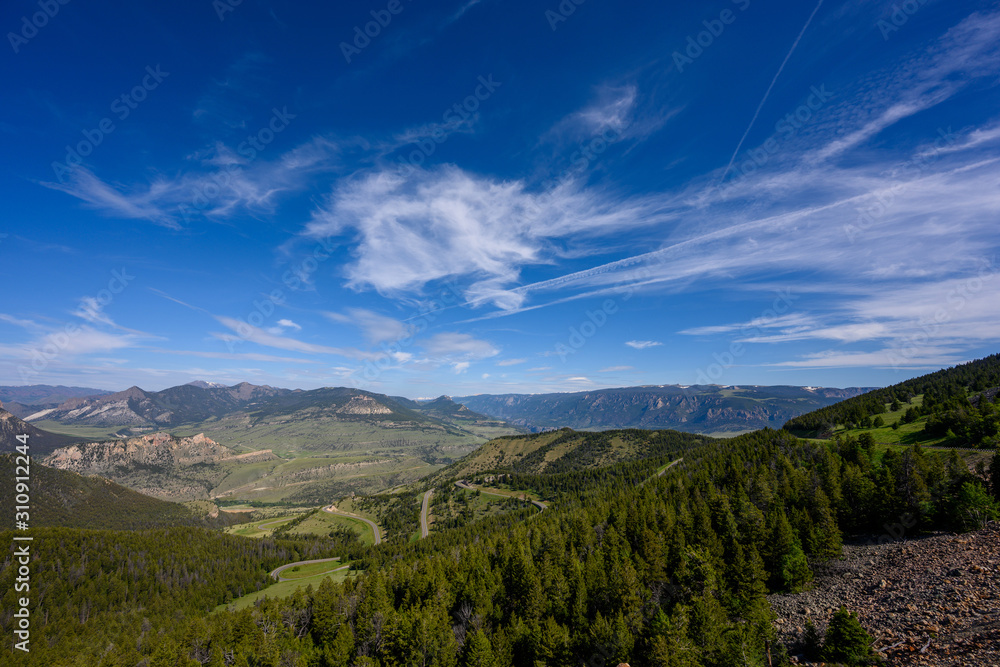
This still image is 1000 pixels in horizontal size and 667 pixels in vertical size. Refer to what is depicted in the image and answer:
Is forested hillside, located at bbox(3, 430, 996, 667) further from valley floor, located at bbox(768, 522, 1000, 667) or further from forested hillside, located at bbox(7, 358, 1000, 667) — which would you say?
valley floor, located at bbox(768, 522, 1000, 667)

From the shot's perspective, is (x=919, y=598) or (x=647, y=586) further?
(x=647, y=586)

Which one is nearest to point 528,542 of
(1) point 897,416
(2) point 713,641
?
(2) point 713,641

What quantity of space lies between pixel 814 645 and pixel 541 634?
33608 millimetres

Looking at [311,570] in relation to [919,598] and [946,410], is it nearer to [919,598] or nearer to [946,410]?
[919,598]

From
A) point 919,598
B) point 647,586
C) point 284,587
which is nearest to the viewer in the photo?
point 919,598

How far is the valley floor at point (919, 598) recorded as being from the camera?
3073 centimetres

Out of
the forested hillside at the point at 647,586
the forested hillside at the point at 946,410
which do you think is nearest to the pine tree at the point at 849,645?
the forested hillside at the point at 647,586

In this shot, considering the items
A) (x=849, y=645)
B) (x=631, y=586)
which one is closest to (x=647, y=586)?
(x=631, y=586)

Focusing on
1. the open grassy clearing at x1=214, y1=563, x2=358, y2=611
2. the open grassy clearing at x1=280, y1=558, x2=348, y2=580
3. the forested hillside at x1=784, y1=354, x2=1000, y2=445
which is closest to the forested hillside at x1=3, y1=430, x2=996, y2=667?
the forested hillside at x1=784, y1=354, x2=1000, y2=445

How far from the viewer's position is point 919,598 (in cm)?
3978

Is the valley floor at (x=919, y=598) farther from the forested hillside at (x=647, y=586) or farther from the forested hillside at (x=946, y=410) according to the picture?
the forested hillside at (x=946, y=410)

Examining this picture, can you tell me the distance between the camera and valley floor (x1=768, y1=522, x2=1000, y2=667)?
30734 millimetres

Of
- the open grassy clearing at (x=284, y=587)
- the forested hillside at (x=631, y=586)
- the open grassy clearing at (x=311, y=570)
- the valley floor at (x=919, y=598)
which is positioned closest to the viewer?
the valley floor at (x=919, y=598)

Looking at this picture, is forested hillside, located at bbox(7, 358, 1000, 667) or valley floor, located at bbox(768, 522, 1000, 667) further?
forested hillside, located at bbox(7, 358, 1000, 667)
